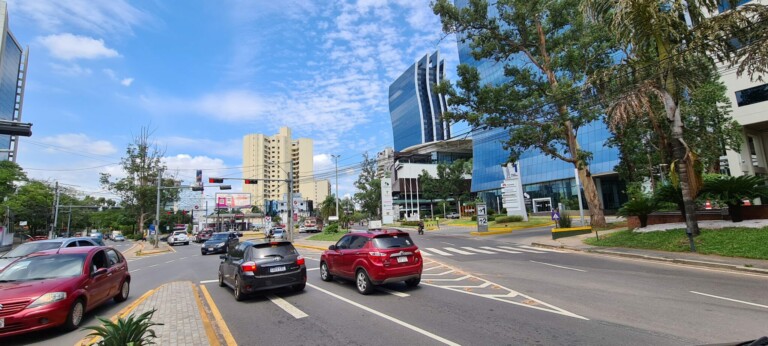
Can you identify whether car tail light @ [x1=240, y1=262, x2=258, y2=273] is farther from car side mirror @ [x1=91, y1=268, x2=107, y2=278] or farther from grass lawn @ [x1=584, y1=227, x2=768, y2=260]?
grass lawn @ [x1=584, y1=227, x2=768, y2=260]

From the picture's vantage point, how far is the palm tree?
13773mm

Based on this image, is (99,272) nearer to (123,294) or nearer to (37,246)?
(123,294)

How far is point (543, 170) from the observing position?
68.4m

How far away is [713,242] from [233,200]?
7685 centimetres

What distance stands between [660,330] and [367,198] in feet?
267

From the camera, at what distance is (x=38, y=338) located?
21.6ft

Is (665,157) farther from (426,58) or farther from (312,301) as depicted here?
(426,58)

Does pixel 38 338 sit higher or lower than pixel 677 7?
lower

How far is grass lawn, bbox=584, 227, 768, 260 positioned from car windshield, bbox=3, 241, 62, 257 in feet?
81.0

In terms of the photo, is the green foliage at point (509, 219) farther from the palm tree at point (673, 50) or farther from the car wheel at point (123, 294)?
the car wheel at point (123, 294)

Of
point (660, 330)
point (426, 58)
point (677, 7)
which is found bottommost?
point (660, 330)

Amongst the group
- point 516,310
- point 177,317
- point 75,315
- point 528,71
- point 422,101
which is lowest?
point 516,310

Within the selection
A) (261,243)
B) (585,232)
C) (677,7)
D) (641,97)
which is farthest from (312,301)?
(585,232)

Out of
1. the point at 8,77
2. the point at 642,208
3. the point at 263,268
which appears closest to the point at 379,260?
the point at 263,268
